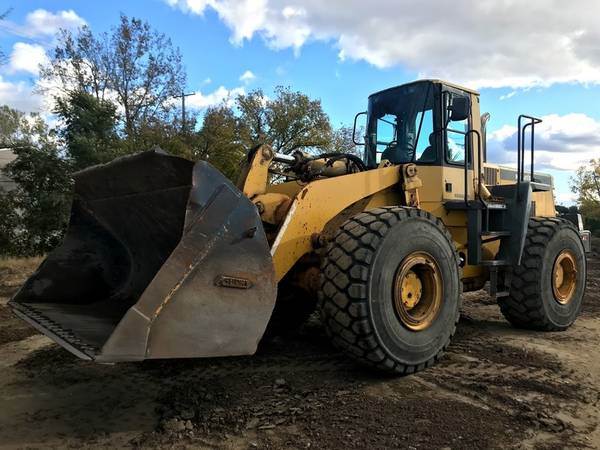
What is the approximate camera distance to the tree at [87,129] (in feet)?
58.6

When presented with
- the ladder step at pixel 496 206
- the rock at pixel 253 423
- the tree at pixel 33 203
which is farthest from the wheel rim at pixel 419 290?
the tree at pixel 33 203

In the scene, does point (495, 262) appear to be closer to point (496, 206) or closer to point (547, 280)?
point (496, 206)

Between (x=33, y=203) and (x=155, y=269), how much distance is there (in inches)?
574

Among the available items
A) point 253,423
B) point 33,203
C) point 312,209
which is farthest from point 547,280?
point 33,203

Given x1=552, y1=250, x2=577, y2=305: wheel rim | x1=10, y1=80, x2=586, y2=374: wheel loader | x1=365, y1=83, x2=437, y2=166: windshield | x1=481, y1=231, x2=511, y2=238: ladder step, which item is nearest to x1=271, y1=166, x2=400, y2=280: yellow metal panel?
x1=10, y1=80, x2=586, y2=374: wheel loader

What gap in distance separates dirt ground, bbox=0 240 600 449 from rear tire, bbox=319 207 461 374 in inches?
11.1

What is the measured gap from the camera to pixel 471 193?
5855 mm

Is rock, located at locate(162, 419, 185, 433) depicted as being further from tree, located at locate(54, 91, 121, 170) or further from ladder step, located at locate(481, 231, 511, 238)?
tree, located at locate(54, 91, 121, 170)

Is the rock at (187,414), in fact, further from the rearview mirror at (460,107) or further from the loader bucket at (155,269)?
the rearview mirror at (460,107)

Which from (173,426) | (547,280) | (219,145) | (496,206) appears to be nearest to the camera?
(173,426)

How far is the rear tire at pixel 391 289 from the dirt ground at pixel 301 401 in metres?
0.28

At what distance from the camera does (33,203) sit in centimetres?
1709

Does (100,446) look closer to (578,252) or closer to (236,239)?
(236,239)

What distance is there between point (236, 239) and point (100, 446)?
147 centimetres
